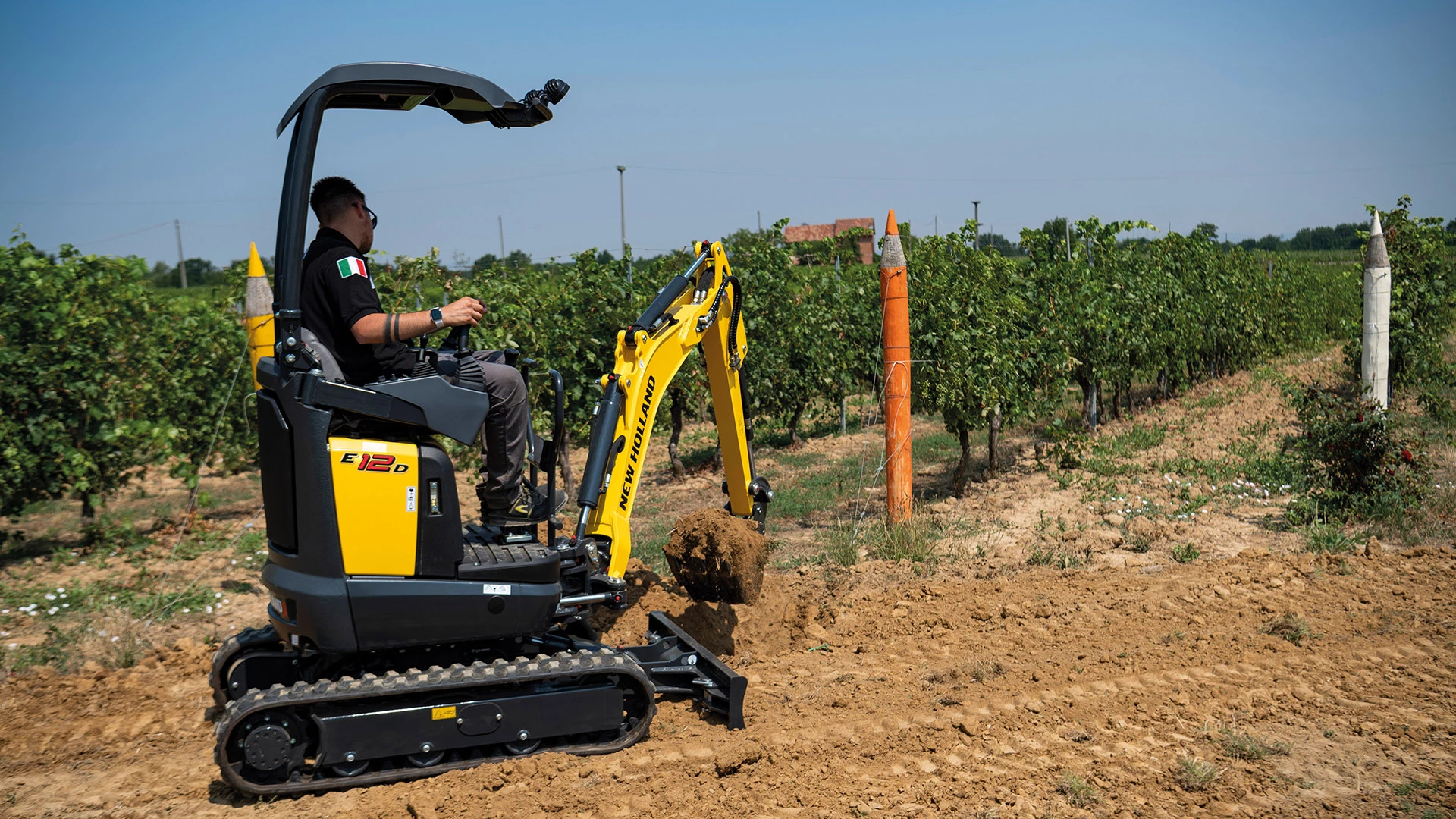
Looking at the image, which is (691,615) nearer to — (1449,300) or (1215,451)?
(1215,451)

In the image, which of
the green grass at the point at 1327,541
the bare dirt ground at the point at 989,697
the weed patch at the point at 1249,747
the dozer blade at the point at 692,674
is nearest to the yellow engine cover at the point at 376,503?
the bare dirt ground at the point at 989,697

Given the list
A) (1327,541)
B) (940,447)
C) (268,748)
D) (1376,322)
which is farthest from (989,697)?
(940,447)

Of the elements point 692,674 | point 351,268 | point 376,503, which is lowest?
point 692,674

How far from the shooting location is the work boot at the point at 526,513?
4820mm

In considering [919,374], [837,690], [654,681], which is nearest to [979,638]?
[837,690]

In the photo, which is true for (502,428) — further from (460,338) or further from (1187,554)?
(1187,554)

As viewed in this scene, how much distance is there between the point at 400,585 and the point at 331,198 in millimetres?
1793

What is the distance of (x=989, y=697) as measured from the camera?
5.04 meters

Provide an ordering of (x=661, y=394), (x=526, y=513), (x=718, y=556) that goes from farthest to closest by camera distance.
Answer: (x=718, y=556)
(x=661, y=394)
(x=526, y=513)

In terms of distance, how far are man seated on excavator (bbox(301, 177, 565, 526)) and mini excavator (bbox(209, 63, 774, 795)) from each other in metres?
0.11

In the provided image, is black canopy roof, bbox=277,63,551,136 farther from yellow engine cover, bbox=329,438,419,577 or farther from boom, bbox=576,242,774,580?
yellow engine cover, bbox=329,438,419,577

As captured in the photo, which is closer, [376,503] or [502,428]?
[376,503]

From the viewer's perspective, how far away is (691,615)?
19.9 feet

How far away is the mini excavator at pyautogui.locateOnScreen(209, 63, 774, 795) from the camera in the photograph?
13.4 feet
